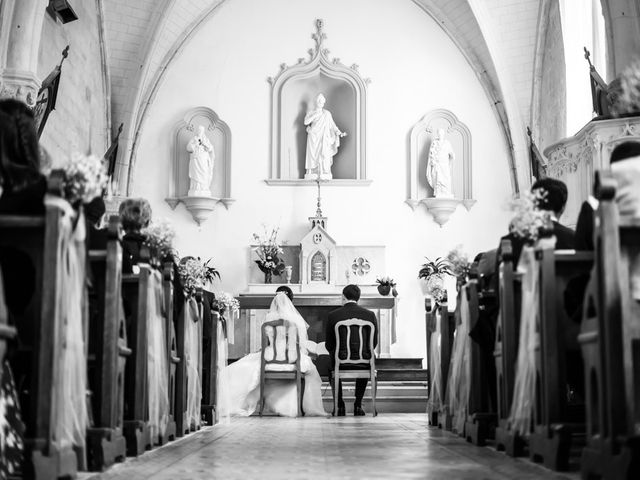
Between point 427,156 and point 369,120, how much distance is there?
1117mm

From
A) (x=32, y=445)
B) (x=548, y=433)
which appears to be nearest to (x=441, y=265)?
(x=548, y=433)

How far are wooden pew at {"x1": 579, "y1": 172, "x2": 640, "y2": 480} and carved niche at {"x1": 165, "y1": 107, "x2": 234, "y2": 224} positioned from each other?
12.4 metres

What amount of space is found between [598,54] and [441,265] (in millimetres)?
3903

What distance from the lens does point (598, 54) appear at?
13672 millimetres

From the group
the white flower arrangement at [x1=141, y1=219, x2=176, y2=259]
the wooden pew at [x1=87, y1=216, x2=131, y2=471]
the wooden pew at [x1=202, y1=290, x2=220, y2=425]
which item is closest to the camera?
the wooden pew at [x1=87, y1=216, x2=131, y2=471]

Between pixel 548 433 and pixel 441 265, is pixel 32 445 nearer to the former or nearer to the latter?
pixel 548 433

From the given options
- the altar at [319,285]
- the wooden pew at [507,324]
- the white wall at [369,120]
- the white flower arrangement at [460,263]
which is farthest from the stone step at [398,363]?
the wooden pew at [507,324]

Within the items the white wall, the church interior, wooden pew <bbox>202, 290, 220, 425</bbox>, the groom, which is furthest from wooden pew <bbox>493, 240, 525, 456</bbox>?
the white wall

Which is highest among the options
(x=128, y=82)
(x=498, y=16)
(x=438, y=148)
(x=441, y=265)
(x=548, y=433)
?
(x=498, y=16)

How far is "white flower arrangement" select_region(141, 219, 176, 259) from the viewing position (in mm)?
5867

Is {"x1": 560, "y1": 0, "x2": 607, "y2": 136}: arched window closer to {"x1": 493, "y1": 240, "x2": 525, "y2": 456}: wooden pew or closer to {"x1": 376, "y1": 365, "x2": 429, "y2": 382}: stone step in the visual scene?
{"x1": 376, "y1": 365, "x2": 429, "y2": 382}: stone step

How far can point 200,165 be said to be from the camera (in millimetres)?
15617

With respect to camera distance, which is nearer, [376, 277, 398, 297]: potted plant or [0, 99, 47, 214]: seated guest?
[0, 99, 47, 214]: seated guest

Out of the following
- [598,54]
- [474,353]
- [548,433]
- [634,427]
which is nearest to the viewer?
[634,427]
